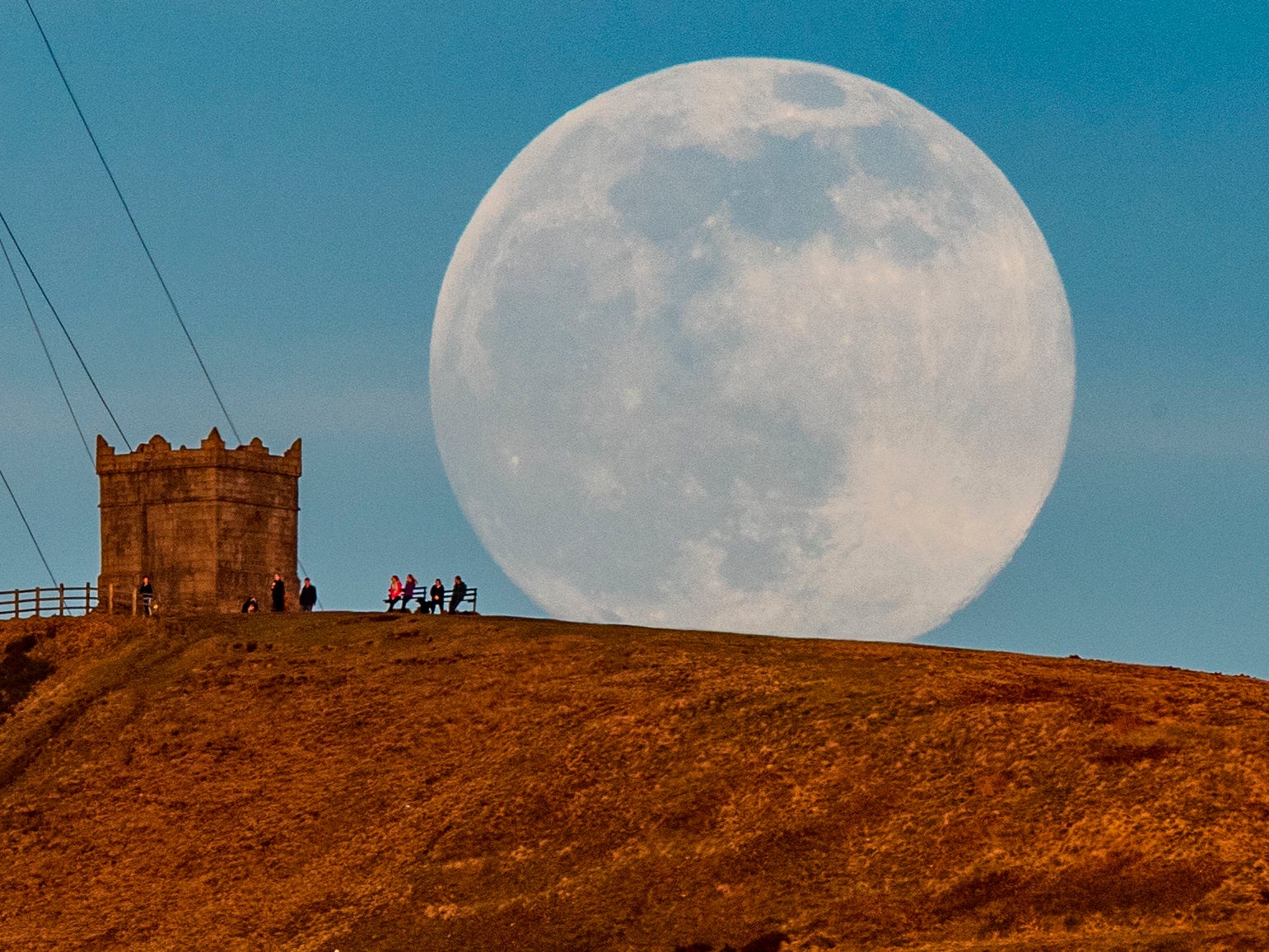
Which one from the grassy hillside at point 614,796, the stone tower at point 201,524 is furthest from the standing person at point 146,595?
the grassy hillside at point 614,796

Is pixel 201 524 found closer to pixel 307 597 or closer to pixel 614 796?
pixel 307 597

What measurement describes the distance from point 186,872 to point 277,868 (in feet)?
9.50

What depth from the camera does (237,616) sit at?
78.2 meters

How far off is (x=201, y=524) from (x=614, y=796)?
28455 mm

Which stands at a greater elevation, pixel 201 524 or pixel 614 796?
pixel 201 524

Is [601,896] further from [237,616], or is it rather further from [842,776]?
[237,616]

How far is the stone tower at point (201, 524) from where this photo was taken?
80.7m

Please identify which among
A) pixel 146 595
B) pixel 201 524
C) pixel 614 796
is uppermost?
pixel 201 524

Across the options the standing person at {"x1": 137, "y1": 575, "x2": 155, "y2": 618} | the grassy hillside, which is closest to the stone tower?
the standing person at {"x1": 137, "y1": 575, "x2": 155, "y2": 618}

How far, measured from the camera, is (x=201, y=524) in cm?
8094

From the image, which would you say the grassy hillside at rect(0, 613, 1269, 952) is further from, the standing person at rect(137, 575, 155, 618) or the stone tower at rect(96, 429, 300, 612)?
the stone tower at rect(96, 429, 300, 612)

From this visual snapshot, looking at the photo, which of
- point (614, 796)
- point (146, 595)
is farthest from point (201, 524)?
point (614, 796)

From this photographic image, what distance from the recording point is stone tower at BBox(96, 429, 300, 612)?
265 ft

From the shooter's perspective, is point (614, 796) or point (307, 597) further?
point (307, 597)
